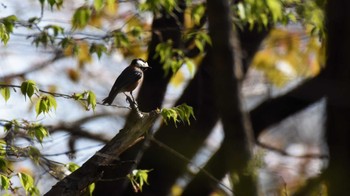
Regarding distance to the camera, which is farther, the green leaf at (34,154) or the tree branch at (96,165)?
the green leaf at (34,154)

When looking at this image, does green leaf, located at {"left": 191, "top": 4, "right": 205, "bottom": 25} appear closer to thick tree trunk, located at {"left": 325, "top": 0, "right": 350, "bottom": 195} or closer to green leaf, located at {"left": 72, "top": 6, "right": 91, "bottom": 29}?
green leaf, located at {"left": 72, "top": 6, "right": 91, "bottom": 29}

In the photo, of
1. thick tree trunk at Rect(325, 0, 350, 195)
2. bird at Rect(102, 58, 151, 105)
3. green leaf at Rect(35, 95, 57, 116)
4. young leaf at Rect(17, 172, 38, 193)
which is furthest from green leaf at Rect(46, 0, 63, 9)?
thick tree trunk at Rect(325, 0, 350, 195)

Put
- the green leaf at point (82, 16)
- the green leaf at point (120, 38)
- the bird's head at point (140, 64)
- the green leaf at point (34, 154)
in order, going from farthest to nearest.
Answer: the bird's head at point (140, 64) < the green leaf at point (120, 38) < the green leaf at point (82, 16) < the green leaf at point (34, 154)

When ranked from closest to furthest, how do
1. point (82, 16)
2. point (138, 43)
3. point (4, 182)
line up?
1. point (4, 182)
2. point (82, 16)
3. point (138, 43)

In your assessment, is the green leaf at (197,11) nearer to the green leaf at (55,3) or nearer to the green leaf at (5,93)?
the green leaf at (55,3)

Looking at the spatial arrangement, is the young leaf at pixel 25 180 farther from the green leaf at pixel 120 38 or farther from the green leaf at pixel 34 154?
the green leaf at pixel 120 38

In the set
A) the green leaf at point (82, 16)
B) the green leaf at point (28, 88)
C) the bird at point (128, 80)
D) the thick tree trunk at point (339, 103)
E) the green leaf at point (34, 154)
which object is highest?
the thick tree trunk at point (339, 103)

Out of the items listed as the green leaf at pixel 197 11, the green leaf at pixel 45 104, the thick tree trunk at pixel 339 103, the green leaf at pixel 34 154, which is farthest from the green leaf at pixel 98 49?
the thick tree trunk at pixel 339 103

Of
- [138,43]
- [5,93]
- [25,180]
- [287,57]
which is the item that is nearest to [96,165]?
[25,180]

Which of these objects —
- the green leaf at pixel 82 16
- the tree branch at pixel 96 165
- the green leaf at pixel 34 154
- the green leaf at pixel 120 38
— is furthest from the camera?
the green leaf at pixel 120 38

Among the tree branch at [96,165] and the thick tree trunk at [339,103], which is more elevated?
the thick tree trunk at [339,103]

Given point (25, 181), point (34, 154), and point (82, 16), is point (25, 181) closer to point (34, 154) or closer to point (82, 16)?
point (34, 154)

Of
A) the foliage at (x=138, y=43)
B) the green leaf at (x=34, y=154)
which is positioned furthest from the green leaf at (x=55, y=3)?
the green leaf at (x=34, y=154)

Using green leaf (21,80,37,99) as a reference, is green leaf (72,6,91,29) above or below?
below
